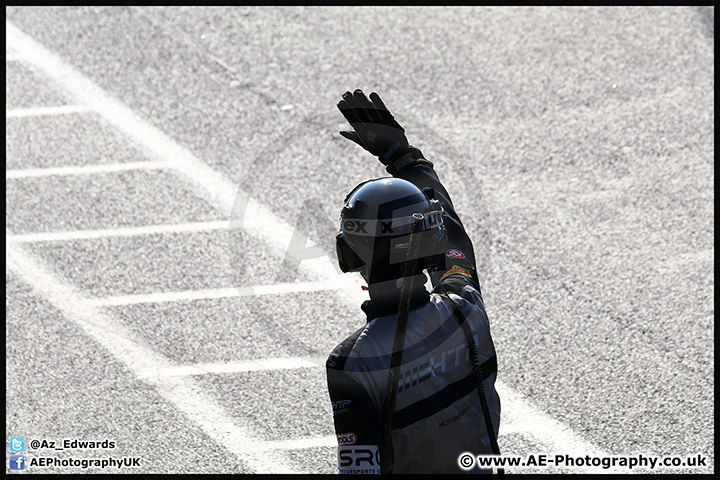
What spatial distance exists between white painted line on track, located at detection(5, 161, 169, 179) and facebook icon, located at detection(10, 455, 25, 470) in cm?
305

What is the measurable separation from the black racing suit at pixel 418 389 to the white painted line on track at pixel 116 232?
398 cm

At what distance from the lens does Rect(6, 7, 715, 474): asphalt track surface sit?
550cm

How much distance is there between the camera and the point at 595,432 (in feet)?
17.3

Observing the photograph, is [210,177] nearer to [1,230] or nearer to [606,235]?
[1,230]

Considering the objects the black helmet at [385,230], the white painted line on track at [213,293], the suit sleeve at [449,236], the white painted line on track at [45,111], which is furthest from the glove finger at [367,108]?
the white painted line on track at [45,111]

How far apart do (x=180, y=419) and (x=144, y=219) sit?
2224 mm

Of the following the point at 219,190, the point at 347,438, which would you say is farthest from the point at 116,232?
the point at 347,438

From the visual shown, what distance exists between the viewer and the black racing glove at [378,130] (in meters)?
4.20

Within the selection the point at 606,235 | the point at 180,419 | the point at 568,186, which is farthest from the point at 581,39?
the point at 180,419

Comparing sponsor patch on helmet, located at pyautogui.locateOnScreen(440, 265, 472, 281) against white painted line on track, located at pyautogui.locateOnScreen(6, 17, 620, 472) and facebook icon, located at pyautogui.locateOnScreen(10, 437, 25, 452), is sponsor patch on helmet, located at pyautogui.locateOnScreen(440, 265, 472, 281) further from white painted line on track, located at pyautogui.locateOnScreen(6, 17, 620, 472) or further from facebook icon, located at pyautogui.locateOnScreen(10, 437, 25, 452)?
facebook icon, located at pyautogui.locateOnScreen(10, 437, 25, 452)

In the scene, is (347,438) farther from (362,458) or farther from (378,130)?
(378,130)

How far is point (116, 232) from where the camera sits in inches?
278

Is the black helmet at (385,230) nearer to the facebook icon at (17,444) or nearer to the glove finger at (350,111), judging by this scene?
the glove finger at (350,111)

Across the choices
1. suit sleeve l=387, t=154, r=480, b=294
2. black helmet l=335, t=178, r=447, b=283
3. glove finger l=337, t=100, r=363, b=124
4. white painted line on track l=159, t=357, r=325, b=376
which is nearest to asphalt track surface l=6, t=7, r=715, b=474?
white painted line on track l=159, t=357, r=325, b=376
